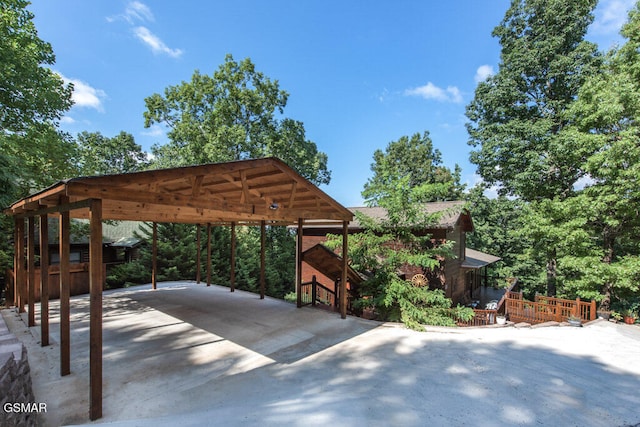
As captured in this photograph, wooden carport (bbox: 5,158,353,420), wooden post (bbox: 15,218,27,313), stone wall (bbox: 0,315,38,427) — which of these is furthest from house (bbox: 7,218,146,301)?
stone wall (bbox: 0,315,38,427)

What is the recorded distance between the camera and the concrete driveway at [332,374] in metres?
2.90

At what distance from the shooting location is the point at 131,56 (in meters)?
12.7

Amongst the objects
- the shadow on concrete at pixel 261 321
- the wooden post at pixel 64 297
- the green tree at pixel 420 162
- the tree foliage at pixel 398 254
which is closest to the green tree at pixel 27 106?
the shadow on concrete at pixel 261 321

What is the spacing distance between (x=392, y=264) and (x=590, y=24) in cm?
1688

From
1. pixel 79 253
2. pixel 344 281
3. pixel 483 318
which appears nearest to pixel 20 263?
pixel 79 253

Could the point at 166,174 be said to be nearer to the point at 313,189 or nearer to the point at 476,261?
the point at 313,189

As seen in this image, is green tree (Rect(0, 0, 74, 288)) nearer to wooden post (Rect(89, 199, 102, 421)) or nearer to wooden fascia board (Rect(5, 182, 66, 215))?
wooden fascia board (Rect(5, 182, 66, 215))

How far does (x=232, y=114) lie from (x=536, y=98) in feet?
62.2

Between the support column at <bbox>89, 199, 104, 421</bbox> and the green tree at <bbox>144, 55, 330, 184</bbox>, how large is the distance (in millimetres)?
15671

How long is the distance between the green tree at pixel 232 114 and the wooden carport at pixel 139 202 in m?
12.0

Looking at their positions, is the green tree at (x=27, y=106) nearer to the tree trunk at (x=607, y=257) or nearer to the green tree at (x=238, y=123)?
the green tree at (x=238, y=123)

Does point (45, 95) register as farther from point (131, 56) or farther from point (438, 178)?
point (438, 178)

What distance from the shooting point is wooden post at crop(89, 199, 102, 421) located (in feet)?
9.84

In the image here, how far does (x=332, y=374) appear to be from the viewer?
3908 millimetres
